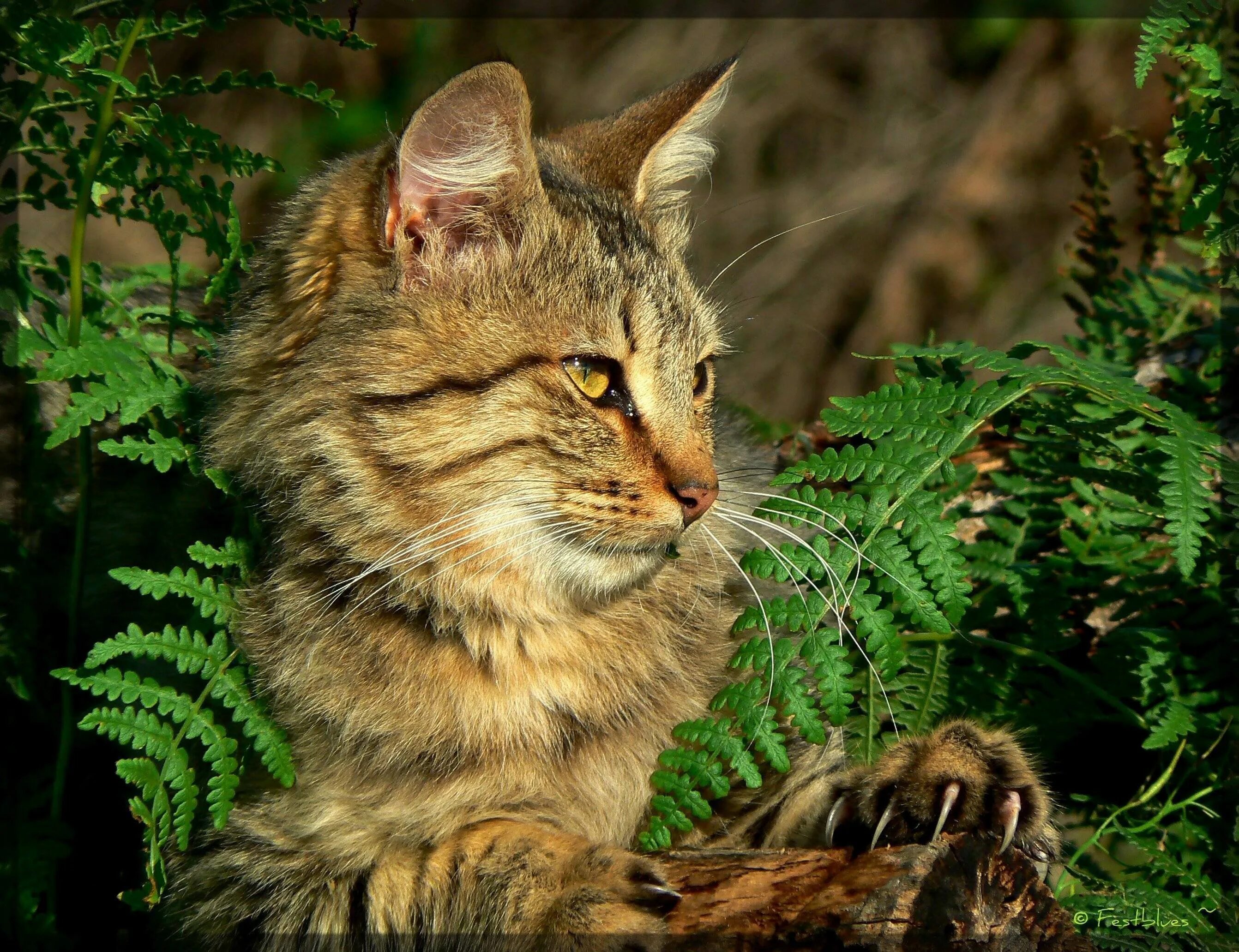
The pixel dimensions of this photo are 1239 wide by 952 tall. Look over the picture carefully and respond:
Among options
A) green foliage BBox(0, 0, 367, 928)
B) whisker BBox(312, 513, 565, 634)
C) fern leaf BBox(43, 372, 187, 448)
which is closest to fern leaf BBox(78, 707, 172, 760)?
green foliage BBox(0, 0, 367, 928)

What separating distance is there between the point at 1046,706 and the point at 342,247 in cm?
191

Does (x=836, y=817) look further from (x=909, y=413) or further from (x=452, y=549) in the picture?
(x=452, y=549)

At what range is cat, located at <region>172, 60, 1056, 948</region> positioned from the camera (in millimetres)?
2312

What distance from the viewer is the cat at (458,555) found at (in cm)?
231

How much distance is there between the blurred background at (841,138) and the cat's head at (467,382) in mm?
4634

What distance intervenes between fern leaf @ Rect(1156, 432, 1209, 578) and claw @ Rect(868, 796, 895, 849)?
0.69 metres

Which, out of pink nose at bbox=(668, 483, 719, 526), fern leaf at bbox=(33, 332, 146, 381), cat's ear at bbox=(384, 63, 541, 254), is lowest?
pink nose at bbox=(668, 483, 719, 526)

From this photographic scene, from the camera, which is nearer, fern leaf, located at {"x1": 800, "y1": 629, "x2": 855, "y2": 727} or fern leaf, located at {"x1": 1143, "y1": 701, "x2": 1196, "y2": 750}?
fern leaf, located at {"x1": 800, "y1": 629, "x2": 855, "y2": 727}

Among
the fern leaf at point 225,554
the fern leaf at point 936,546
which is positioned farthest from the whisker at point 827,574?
the fern leaf at point 225,554

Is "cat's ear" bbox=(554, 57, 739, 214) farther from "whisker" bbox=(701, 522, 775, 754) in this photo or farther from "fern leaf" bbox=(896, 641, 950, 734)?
"fern leaf" bbox=(896, 641, 950, 734)

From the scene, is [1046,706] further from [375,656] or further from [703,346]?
[375,656]

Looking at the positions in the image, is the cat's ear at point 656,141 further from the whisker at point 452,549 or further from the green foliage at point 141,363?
the whisker at point 452,549

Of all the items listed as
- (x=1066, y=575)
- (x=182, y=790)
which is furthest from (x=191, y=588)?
(x=1066, y=575)

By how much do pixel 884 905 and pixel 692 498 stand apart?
2.85 feet
